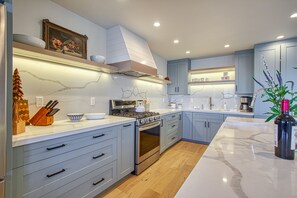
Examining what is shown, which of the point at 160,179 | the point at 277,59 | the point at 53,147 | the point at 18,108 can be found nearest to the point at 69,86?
the point at 18,108

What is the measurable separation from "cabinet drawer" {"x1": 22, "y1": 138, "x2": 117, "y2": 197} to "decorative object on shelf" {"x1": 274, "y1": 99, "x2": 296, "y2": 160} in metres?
1.54

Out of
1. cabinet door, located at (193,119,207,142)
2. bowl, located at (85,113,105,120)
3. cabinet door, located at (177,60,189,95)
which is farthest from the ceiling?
cabinet door, located at (193,119,207,142)

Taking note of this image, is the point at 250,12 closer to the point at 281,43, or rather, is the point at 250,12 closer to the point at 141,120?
the point at 281,43

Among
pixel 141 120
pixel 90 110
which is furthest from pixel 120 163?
pixel 90 110

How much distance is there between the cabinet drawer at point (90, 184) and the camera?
130cm

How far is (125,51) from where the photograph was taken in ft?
7.52

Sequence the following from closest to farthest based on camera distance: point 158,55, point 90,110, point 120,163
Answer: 1. point 120,163
2. point 90,110
3. point 158,55

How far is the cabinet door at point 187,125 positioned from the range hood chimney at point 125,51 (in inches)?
73.6

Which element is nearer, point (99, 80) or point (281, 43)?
point (99, 80)

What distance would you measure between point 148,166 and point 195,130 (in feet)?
6.04

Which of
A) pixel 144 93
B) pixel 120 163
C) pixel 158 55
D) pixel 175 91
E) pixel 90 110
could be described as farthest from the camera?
pixel 175 91

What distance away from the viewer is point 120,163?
74.4 inches

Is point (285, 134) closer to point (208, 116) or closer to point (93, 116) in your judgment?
point (93, 116)

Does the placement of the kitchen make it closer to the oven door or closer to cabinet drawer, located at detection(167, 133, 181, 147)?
the oven door
